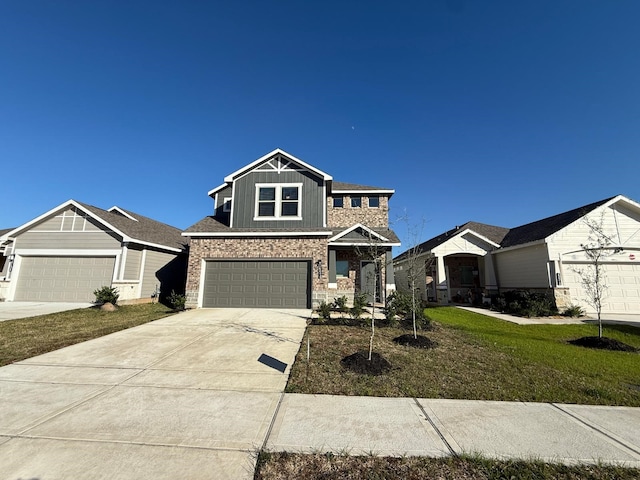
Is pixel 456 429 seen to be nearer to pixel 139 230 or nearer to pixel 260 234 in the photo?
pixel 260 234

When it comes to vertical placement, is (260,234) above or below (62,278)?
above

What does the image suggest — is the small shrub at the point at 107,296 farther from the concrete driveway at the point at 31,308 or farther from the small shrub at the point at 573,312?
the small shrub at the point at 573,312

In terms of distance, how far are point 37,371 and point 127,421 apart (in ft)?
10.9

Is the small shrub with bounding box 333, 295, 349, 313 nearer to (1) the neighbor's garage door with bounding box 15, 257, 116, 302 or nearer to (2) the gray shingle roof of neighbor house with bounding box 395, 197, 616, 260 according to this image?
(2) the gray shingle roof of neighbor house with bounding box 395, 197, 616, 260

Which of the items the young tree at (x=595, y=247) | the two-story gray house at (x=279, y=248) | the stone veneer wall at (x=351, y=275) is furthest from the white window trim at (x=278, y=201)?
the young tree at (x=595, y=247)

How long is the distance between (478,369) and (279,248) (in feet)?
32.8

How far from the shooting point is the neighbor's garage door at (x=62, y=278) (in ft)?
48.3

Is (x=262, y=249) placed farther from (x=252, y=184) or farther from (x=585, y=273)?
(x=585, y=273)

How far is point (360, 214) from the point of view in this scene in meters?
18.0

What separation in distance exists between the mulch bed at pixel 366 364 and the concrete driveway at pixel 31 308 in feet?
42.1

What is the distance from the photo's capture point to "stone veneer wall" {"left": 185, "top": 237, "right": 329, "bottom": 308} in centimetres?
1357

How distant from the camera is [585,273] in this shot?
13375 millimetres

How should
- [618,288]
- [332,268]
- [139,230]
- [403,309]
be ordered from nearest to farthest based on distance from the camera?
[403,309] < [618,288] < [332,268] < [139,230]

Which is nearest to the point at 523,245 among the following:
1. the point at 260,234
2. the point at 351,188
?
the point at 351,188
